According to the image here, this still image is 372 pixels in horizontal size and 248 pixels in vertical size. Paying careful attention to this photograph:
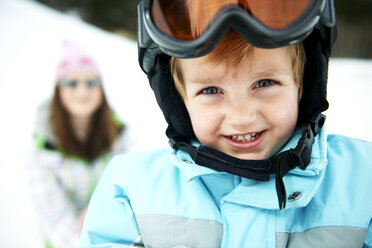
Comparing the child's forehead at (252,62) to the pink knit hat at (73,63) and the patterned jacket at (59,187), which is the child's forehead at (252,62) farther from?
the pink knit hat at (73,63)

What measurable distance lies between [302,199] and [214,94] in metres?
0.44

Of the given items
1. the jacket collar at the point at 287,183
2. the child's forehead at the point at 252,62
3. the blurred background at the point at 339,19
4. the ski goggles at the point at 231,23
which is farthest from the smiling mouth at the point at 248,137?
the blurred background at the point at 339,19

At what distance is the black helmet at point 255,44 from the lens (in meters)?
0.98

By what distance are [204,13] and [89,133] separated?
2.92m

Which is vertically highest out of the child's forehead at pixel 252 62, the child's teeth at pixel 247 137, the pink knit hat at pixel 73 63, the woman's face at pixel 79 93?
the child's forehead at pixel 252 62

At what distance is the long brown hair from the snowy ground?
0.87ft

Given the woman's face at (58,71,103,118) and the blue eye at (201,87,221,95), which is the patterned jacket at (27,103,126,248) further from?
the blue eye at (201,87,221,95)

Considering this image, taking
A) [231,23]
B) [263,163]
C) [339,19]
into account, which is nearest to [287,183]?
[263,163]

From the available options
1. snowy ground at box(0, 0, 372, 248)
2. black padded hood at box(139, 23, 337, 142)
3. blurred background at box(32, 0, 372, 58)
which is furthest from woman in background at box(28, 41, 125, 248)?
black padded hood at box(139, 23, 337, 142)

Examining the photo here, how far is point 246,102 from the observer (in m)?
1.11

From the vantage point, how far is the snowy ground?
3443 millimetres

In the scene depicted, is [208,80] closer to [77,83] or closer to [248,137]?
[248,137]

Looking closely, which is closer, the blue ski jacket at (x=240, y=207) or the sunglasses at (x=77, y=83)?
the blue ski jacket at (x=240, y=207)

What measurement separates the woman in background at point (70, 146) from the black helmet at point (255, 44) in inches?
87.7
